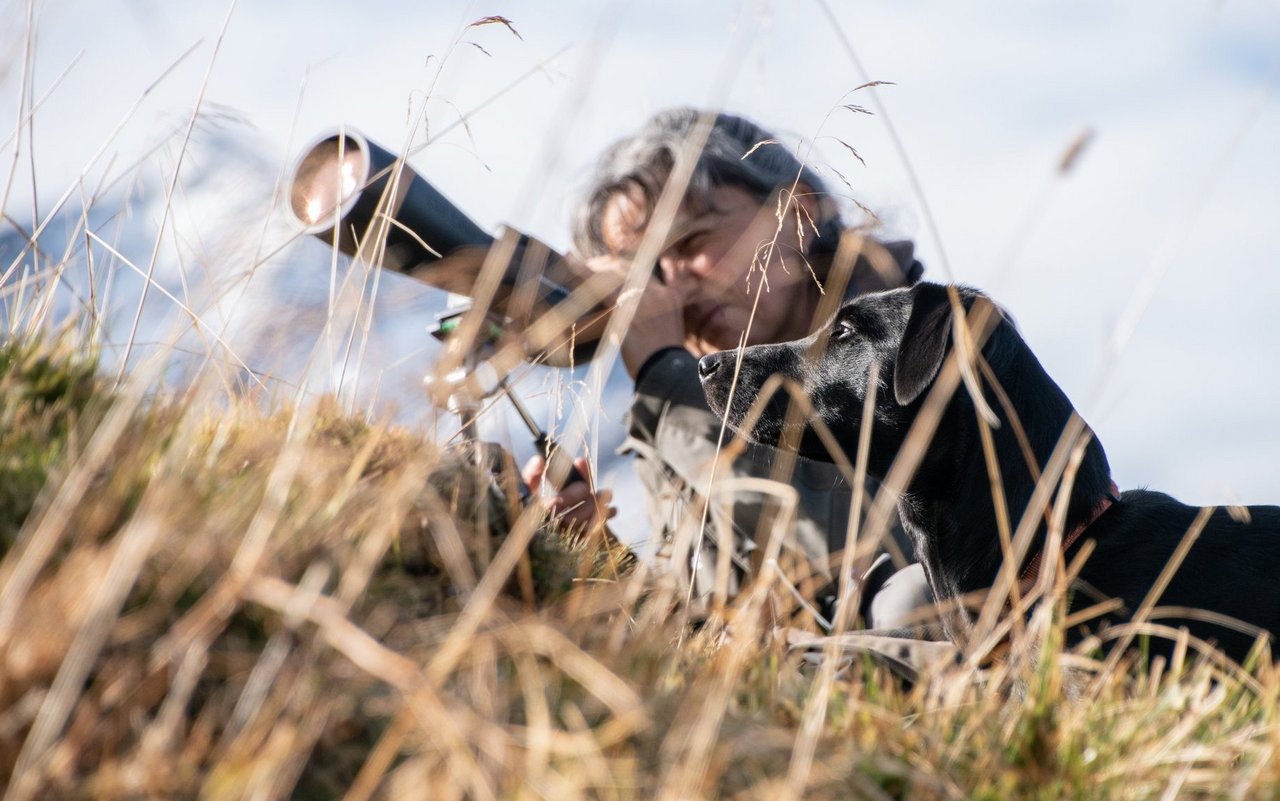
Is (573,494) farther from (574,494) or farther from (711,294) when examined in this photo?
(711,294)

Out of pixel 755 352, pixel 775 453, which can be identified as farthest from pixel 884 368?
pixel 775 453

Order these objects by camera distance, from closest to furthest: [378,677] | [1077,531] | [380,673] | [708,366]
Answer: [380,673], [378,677], [1077,531], [708,366]

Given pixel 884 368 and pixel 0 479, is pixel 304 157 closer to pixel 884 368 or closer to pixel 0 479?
pixel 0 479

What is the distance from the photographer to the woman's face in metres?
3.56

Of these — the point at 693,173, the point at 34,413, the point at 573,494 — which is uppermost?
the point at 693,173

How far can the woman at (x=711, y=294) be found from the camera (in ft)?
10.1

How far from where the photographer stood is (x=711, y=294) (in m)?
3.68

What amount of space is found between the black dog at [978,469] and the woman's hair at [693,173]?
2.80ft

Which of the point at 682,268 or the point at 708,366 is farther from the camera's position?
the point at 682,268

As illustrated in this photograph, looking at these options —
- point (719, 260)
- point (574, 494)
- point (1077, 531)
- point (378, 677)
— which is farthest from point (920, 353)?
point (378, 677)

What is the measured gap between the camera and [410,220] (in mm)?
2361

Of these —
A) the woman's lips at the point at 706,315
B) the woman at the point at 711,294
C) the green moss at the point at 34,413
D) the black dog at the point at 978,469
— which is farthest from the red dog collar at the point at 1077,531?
the green moss at the point at 34,413

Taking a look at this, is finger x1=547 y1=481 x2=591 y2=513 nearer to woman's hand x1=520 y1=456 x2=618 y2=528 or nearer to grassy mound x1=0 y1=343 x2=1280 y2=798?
woman's hand x1=520 y1=456 x2=618 y2=528

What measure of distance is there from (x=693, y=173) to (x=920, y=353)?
4.34 feet
